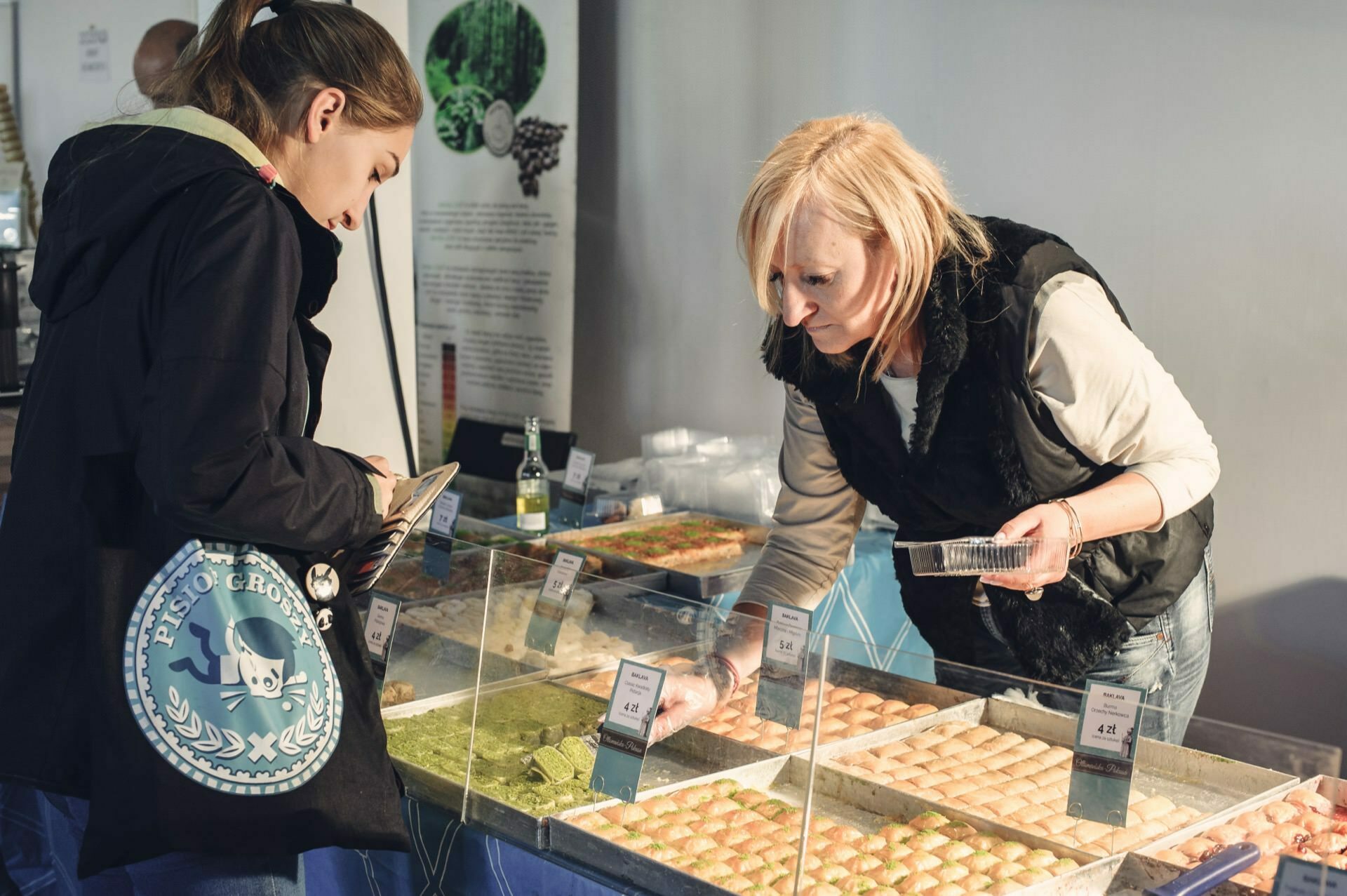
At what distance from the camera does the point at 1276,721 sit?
3.61 metres

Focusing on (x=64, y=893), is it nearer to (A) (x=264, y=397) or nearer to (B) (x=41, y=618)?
(B) (x=41, y=618)

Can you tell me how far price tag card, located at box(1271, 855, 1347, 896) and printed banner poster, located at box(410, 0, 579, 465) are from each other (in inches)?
169

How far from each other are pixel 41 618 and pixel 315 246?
529 mm

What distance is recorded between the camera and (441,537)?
2.85 meters

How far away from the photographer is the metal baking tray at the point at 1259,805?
162cm

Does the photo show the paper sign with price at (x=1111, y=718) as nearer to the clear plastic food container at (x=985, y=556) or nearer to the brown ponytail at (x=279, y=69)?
the clear plastic food container at (x=985, y=556)

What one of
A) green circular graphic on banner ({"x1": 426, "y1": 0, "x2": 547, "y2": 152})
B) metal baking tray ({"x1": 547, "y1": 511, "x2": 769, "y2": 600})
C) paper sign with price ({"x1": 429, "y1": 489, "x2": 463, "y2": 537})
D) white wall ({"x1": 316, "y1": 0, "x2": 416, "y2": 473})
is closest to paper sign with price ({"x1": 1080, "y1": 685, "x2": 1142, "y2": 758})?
metal baking tray ({"x1": 547, "y1": 511, "x2": 769, "y2": 600})

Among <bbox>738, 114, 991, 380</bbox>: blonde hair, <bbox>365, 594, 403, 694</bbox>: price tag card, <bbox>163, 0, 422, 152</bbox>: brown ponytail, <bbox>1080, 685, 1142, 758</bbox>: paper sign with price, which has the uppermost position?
<bbox>163, 0, 422, 152</bbox>: brown ponytail

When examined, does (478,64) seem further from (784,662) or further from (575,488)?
(784,662)

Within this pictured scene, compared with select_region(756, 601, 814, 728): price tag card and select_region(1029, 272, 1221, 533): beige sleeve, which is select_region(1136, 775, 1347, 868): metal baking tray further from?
select_region(756, 601, 814, 728): price tag card

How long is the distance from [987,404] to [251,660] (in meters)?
1.12

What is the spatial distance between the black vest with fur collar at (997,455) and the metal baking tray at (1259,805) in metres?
0.33

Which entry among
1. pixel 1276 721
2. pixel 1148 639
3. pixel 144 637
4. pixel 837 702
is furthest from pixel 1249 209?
pixel 144 637

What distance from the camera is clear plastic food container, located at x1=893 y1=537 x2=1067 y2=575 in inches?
65.3
